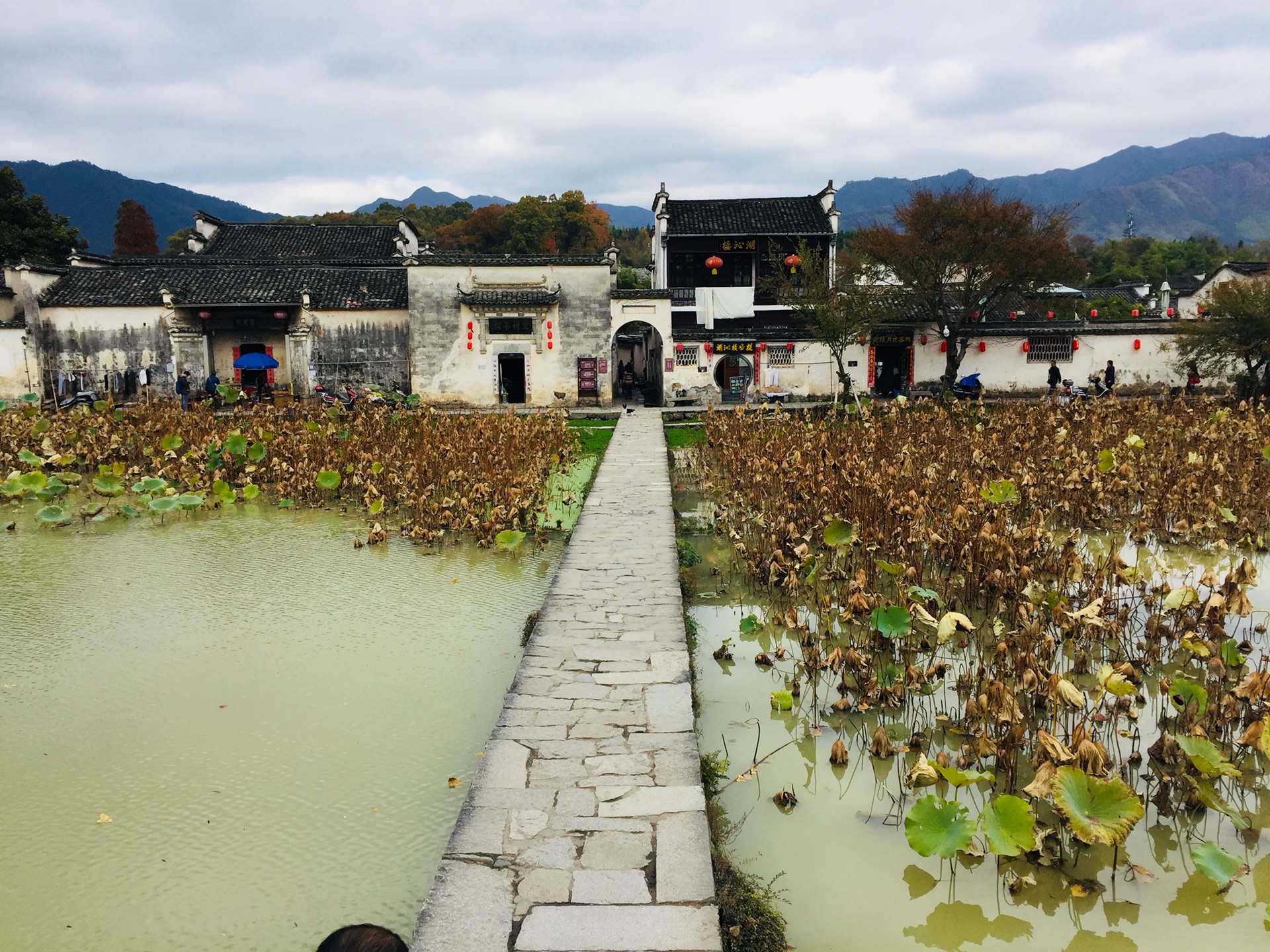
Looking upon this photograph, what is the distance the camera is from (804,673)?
220 inches

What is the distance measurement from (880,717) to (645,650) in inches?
53.2

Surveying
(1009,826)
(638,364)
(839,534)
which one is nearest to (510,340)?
(638,364)

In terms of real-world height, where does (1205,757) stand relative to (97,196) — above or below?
below

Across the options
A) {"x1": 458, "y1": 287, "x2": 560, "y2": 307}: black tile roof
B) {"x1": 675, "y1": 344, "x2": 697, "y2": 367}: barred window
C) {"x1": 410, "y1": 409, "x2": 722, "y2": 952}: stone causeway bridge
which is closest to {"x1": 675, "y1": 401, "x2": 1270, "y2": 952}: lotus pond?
{"x1": 410, "y1": 409, "x2": 722, "y2": 952}: stone causeway bridge

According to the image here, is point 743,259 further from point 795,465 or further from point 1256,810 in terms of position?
point 1256,810

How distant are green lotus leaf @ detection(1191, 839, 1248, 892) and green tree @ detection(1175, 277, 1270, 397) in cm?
1784

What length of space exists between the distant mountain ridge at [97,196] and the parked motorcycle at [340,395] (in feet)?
408

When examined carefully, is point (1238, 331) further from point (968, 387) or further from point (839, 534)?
point (839, 534)

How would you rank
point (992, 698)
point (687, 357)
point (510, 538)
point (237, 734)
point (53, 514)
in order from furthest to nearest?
point (687, 357) < point (53, 514) < point (510, 538) < point (237, 734) < point (992, 698)

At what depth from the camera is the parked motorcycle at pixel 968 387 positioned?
2176cm

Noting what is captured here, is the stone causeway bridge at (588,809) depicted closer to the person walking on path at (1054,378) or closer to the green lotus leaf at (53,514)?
the green lotus leaf at (53,514)

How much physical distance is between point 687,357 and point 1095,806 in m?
19.1

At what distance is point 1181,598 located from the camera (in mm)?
5285

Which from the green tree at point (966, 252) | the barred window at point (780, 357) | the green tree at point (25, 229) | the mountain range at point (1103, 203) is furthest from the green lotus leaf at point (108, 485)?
the mountain range at point (1103, 203)
